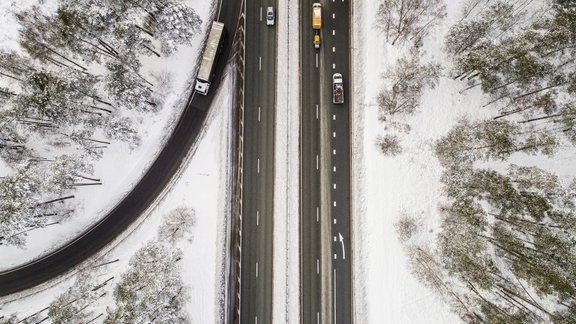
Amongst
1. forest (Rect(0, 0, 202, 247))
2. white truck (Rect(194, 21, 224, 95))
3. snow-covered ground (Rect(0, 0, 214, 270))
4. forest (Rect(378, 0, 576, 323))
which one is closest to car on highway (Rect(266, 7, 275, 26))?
white truck (Rect(194, 21, 224, 95))

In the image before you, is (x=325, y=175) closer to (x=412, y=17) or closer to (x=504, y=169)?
(x=504, y=169)

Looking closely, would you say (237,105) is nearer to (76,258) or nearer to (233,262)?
(233,262)

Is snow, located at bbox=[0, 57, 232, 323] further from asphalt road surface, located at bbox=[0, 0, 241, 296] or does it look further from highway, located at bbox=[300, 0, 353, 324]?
highway, located at bbox=[300, 0, 353, 324]

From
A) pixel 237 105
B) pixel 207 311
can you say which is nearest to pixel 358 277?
pixel 207 311

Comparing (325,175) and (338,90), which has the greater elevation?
(338,90)

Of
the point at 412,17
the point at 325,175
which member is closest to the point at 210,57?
the point at 325,175

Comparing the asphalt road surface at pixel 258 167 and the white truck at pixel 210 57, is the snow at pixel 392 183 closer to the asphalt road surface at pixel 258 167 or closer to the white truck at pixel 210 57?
the asphalt road surface at pixel 258 167
